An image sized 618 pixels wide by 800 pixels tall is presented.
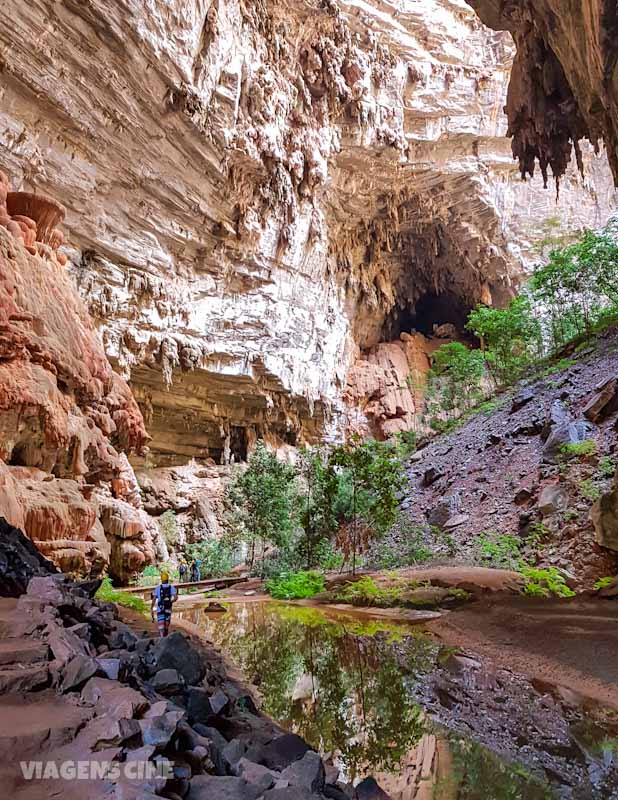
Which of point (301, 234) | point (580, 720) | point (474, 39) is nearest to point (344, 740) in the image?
point (580, 720)

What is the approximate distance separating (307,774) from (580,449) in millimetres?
13365

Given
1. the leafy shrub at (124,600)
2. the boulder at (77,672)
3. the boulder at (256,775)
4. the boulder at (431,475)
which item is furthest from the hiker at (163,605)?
the boulder at (431,475)

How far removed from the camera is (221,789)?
198cm

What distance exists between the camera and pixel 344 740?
4.32 metres

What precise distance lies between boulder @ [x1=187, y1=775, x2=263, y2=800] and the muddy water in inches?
75.9

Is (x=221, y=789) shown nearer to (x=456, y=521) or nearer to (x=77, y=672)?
(x=77, y=672)

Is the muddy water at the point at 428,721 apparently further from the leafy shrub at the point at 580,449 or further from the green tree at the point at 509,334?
the green tree at the point at 509,334

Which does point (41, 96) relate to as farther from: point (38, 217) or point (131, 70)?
point (38, 217)

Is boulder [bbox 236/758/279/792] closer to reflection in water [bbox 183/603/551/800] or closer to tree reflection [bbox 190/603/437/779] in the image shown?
reflection in water [bbox 183/603/551/800]

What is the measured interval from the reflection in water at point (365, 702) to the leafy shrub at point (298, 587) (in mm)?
3600

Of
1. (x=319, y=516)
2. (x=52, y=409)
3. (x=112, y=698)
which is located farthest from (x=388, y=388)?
(x=112, y=698)

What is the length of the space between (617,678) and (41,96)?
21.7m

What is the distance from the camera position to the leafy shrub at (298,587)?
45.9ft

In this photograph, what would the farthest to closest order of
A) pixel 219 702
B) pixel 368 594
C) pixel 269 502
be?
pixel 269 502, pixel 368 594, pixel 219 702
